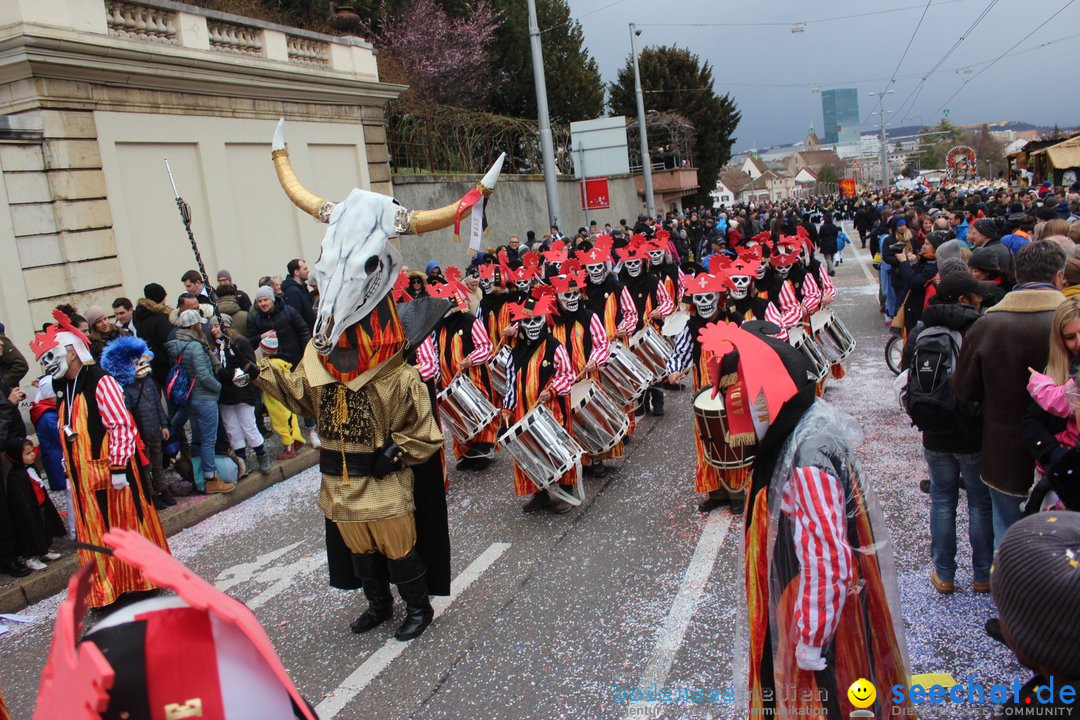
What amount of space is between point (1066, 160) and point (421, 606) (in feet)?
68.5

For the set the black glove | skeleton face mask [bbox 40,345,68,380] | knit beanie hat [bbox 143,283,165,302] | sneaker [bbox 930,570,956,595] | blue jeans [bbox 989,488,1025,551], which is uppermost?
knit beanie hat [bbox 143,283,165,302]

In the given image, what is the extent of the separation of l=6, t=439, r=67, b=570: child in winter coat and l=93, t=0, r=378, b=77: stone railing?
23.9 ft

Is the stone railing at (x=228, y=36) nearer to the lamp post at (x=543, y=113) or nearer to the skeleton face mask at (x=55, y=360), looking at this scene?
the lamp post at (x=543, y=113)

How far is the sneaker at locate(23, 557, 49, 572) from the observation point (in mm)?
6414

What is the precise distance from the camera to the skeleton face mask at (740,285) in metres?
6.96

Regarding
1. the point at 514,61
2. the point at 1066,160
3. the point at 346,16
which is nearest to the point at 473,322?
the point at 346,16

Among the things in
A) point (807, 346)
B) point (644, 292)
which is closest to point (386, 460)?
point (807, 346)

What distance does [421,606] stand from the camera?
16.2 ft

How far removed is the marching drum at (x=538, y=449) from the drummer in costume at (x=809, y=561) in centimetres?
352

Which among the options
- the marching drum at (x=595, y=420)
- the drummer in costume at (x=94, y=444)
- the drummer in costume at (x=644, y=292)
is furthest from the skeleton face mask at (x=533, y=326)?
the drummer in costume at (x=94, y=444)

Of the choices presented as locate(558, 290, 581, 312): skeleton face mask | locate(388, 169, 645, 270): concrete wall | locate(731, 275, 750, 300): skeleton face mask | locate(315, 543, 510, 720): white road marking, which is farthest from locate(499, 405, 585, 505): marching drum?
locate(388, 169, 645, 270): concrete wall

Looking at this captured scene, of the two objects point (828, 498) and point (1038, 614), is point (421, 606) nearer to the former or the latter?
point (828, 498)

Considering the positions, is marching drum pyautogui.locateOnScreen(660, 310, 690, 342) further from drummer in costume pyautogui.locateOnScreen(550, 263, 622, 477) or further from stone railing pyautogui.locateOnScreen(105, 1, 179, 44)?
stone railing pyautogui.locateOnScreen(105, 1, 179, 44)

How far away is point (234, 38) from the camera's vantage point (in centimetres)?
1355
